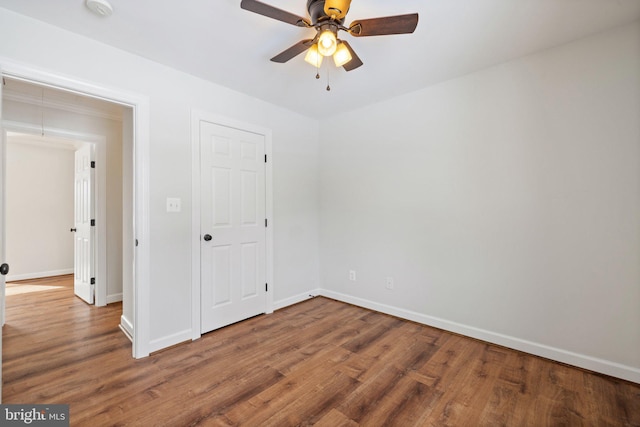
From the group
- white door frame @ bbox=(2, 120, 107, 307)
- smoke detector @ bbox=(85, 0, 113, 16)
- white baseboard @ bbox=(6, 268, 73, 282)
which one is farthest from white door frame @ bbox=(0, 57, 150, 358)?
white baseboard @ bbox=(6, 268, 73, 282)

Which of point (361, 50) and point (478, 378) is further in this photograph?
point (361, 50)

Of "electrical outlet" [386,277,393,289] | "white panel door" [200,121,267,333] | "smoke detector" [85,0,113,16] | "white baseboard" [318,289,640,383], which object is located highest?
"smoke detector" [85,0,113,16]

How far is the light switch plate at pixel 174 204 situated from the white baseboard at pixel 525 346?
2.40 metres

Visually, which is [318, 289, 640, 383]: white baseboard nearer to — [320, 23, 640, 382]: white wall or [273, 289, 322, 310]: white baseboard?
[320, 23, 640, 382]: white wall

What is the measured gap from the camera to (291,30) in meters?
1.93

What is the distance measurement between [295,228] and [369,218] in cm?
98

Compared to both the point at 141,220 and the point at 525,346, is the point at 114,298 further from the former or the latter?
the point at 525,346

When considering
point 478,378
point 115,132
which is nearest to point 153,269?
point 115,132

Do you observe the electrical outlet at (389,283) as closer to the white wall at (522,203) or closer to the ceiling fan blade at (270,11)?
the white wall at (522,203)

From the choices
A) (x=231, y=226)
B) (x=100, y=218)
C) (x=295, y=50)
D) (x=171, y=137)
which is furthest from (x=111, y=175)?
(x=295, y=50)

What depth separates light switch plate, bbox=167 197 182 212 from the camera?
2.43m

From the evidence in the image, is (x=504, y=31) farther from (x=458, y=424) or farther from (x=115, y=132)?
(x=115, y=132)

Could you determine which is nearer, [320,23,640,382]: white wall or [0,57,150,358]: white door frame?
[320,23,640,382]: white wall

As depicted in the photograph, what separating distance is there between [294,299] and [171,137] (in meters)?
2.35
